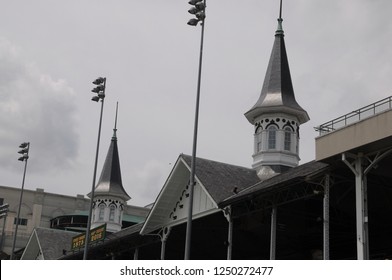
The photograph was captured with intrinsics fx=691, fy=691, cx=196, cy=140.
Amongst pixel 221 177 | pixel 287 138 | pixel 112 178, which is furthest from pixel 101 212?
pixel 221 177

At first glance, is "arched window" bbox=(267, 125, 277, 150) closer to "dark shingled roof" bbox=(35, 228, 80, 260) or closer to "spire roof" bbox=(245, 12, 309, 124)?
"spire roof" bbox=(245, 12, 309, 124)

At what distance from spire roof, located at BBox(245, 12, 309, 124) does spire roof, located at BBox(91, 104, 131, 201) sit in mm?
25565

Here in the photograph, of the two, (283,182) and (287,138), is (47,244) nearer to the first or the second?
(287,138)

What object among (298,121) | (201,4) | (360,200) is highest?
(298,121)

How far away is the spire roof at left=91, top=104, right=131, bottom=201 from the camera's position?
7094 cm

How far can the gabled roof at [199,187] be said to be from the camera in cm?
3491

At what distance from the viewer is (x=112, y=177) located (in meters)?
72.2

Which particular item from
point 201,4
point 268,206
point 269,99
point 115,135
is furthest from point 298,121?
point 115,135

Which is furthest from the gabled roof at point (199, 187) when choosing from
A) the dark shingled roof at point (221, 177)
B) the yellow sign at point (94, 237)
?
the yellow sign at point (94, 237)

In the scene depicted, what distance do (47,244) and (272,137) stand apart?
2367 centimetres

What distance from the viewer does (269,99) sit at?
1913 inches

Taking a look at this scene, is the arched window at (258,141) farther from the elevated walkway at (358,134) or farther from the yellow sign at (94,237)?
the elevated walkway at (358,134)

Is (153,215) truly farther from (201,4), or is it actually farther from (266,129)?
(201,4)
